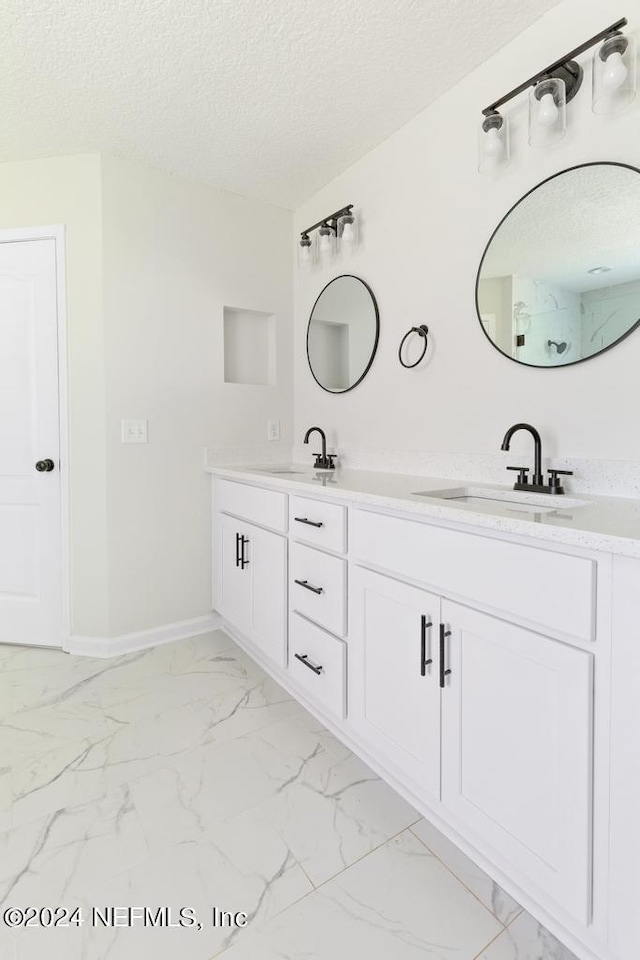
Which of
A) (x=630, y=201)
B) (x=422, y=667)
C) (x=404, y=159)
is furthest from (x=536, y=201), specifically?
(x=422, y=667)

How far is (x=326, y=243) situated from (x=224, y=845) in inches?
102

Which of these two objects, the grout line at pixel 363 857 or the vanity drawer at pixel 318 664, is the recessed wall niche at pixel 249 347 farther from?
the grout line at pixel 363 857

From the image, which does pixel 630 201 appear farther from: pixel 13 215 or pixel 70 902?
pixel 13 215

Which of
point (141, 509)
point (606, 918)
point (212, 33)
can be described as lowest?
point (606, 918)

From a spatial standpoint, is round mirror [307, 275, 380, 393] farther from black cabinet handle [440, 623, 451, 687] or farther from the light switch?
black cabinet handle [440, 623, 451, 687]

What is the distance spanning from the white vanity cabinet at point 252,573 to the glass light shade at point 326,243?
1.35 meters

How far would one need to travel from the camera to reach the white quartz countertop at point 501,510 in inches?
36.9

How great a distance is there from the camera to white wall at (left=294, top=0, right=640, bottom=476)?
1.48 metres

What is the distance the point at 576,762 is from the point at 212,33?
235 cm

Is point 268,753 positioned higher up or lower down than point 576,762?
lower down

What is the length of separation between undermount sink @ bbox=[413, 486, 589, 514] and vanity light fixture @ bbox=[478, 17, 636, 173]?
1123mm

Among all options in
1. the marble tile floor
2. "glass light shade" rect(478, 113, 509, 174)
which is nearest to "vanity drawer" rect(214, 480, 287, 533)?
the marble tile floor

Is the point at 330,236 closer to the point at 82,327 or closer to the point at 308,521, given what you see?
the point at 82,327

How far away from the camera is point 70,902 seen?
114 cm
